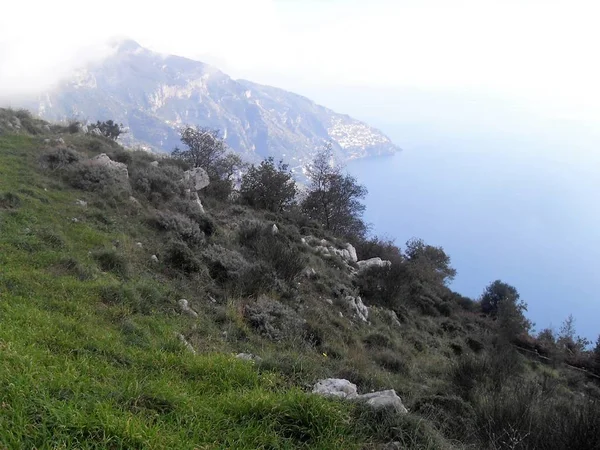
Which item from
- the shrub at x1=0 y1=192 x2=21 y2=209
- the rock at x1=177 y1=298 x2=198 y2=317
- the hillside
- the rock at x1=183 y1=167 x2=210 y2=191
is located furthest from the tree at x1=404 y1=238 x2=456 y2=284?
the shrub at x1=0 y1=192 x2=21 y2=209

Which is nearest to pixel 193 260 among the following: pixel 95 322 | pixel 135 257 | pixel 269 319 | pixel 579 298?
pixel 135 257

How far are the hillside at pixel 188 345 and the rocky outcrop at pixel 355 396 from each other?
8 centimetres

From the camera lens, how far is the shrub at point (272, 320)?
27.0 ft

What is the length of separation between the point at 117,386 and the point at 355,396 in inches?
97.9

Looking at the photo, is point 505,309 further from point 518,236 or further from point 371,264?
point 518,236

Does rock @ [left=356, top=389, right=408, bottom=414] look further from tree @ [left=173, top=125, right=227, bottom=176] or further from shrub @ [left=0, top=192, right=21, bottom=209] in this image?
tree @ [left=173, top=125, right=227, bottom=176]

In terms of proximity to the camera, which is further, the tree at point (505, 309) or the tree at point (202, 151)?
the tree at point (202, 151)

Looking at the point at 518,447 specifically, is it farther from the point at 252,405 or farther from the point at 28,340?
the point at 28,340

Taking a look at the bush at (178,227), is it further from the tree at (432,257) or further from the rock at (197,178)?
the tree at (432,257)

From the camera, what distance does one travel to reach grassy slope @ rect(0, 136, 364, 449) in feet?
9.20

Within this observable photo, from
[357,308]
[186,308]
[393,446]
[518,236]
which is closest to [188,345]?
[186,308]

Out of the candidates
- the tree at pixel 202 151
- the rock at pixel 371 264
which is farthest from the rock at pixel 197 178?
the rock at pixel 371 264

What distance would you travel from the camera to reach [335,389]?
4.62m

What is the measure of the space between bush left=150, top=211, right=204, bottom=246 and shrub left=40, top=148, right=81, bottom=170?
194 inches
